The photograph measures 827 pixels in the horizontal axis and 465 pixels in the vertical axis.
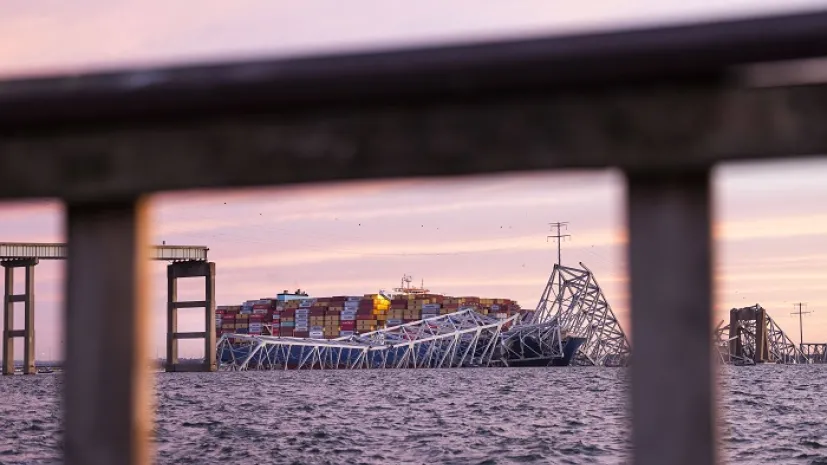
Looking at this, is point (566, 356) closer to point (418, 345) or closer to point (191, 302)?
point (418, 345)

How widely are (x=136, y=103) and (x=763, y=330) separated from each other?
5688 inches

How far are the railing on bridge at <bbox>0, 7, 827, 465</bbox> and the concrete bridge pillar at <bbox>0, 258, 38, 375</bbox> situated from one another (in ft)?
259

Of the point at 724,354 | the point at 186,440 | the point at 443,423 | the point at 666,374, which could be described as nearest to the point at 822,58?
the point at 666,374

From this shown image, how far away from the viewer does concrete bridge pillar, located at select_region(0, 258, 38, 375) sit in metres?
76.8

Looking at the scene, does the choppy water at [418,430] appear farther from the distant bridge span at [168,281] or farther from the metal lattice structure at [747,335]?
the metal lattice structure at [747,335]

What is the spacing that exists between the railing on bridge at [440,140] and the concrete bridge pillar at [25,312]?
79.0 m

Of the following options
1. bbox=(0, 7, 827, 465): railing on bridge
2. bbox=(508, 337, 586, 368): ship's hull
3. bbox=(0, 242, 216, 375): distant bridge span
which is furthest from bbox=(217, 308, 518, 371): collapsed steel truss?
bbox=(0, 7, 827, 465): railing on bridge

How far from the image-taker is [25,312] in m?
76.5

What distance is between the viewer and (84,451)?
1.59 m

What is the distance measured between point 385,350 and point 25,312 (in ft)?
149

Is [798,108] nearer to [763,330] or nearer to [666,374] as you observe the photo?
[666,374]

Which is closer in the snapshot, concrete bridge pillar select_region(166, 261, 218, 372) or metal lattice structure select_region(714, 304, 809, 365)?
concrete bridge pillar select_region(166, 261, 218, 372)

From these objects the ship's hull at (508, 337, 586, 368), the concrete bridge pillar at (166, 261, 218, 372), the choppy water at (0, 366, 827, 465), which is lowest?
the ship's hull at (508, 337, 586, 368)

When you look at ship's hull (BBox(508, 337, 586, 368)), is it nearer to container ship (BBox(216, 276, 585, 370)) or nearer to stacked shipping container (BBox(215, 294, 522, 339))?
container ship (BBox(216, 276, 585, 370))
